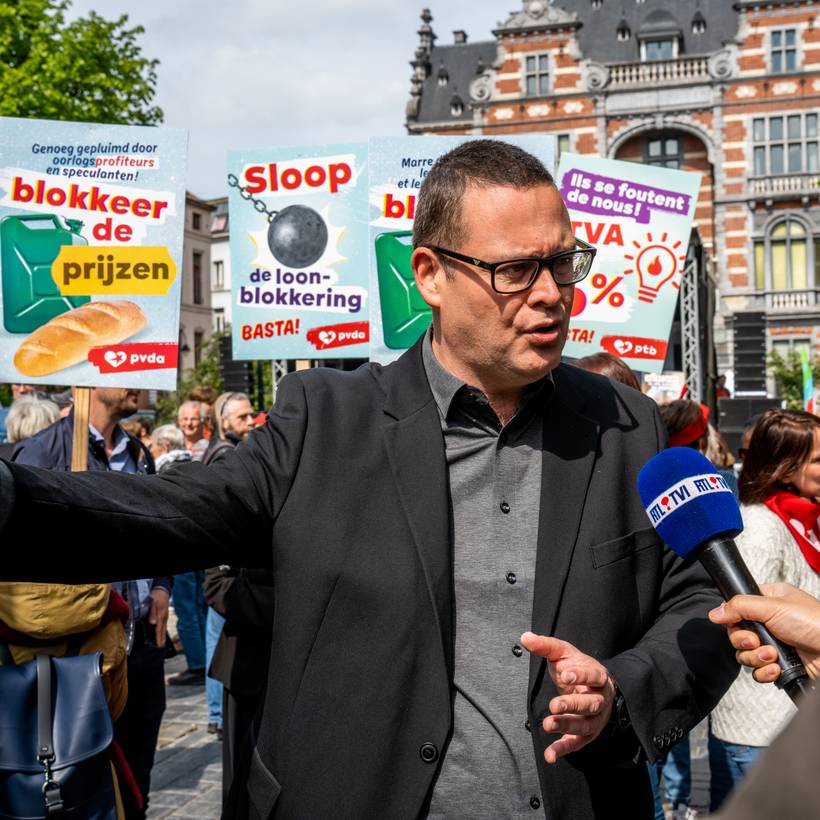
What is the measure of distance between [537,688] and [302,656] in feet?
1.39

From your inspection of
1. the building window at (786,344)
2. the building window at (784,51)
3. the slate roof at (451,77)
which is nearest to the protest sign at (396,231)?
the building window at (786,344)

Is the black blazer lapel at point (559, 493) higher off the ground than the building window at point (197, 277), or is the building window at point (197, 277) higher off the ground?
the building window at point (197, 277)

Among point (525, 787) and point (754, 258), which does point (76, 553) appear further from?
point (754, 258)

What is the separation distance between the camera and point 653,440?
2.06 metres

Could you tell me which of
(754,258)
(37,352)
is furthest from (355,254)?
(754,258)

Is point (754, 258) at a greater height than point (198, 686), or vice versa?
point (754, 258)

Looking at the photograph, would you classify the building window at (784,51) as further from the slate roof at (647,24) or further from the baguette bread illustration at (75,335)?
the baguette bread illustration at (75,335)

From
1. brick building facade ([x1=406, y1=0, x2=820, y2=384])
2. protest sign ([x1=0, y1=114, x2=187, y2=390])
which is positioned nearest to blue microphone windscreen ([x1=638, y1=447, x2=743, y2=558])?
protest sign ([x1=0, y1=114, x2=187, y2=390])

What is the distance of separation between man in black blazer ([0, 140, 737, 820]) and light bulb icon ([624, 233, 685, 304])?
3.71 metres


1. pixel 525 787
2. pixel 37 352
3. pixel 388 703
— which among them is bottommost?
pixel 525 787

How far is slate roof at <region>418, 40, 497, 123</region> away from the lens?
38094mm

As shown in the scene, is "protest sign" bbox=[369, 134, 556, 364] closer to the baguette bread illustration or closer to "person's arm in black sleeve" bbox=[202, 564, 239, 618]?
the baguette bread illustration

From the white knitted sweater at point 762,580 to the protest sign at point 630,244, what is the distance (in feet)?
6.62

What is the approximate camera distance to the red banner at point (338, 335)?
555cm
